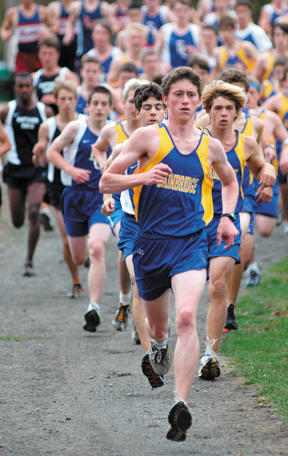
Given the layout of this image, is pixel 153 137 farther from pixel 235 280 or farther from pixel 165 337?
pixel 235 280

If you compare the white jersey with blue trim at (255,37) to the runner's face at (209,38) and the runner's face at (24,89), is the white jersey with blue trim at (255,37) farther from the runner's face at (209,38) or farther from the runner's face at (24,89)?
the runner's face at (24,89)

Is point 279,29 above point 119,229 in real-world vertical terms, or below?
above

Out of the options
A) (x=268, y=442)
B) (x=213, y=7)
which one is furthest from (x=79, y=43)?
(x=268, y=442)

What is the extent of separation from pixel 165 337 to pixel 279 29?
9.24m

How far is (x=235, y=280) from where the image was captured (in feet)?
30.8

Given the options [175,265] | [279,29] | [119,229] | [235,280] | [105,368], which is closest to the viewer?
[175,265]

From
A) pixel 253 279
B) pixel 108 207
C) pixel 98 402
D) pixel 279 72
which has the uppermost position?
pixel 279 72

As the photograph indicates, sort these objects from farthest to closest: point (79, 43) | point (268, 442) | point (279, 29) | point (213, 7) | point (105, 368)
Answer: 1. point (213, 7)
2. point (79, 43)
3. point (279, 29)
4. point (105, 368)
5. point (268, 442)

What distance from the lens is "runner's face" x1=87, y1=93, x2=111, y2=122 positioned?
9960 mm

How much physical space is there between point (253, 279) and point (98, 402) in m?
5.27

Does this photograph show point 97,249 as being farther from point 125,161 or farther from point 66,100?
point 125,161

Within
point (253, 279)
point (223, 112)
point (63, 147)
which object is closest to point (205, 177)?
point (223, 112)

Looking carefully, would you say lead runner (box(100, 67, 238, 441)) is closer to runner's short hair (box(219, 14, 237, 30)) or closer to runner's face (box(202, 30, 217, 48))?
runner's short hair (box(219, 14, 237, 30))

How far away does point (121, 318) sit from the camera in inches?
372
